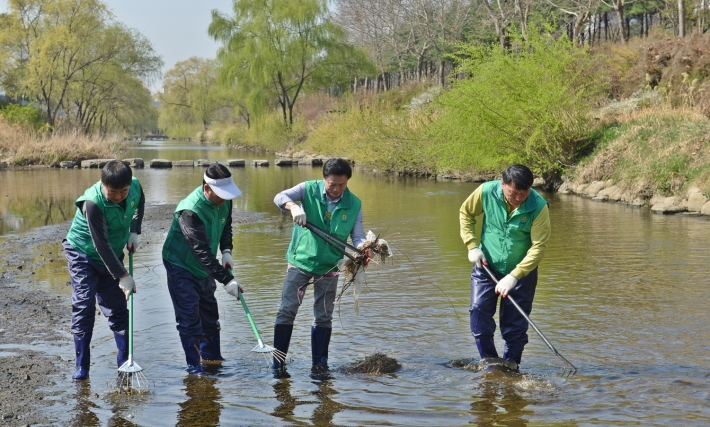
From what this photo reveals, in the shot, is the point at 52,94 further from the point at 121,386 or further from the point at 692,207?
the point at 121,386

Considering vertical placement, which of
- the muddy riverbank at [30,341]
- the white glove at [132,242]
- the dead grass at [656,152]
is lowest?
the muddy riverbank at [30,341]

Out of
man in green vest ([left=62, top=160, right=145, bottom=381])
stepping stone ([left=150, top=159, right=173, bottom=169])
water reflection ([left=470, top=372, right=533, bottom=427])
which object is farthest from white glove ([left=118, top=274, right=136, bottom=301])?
stepping stone ([left=150, top=159, right=173, bottom=169])

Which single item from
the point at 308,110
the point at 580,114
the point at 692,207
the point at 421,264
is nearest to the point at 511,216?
the point at 421,264

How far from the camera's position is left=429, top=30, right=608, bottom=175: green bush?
2322cm

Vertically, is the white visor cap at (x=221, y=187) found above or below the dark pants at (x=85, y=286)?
above

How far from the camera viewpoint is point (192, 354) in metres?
6.38

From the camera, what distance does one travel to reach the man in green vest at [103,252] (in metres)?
5.84

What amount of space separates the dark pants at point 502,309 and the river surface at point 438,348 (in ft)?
0.98

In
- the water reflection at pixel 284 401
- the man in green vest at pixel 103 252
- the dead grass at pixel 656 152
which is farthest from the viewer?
the dead grass at pixel 656 152

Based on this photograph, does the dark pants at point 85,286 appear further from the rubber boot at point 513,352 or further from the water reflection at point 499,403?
the rubber boot at point 513,352

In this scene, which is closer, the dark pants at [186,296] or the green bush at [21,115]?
the dark pants at [186,296]

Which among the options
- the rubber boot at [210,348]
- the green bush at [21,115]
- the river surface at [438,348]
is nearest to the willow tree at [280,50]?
the green bush at [21,115]

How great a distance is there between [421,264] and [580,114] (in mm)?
13851

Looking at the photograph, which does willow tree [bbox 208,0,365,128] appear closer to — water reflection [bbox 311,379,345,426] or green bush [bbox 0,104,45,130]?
green bush [bbox 0,104,45,130]
